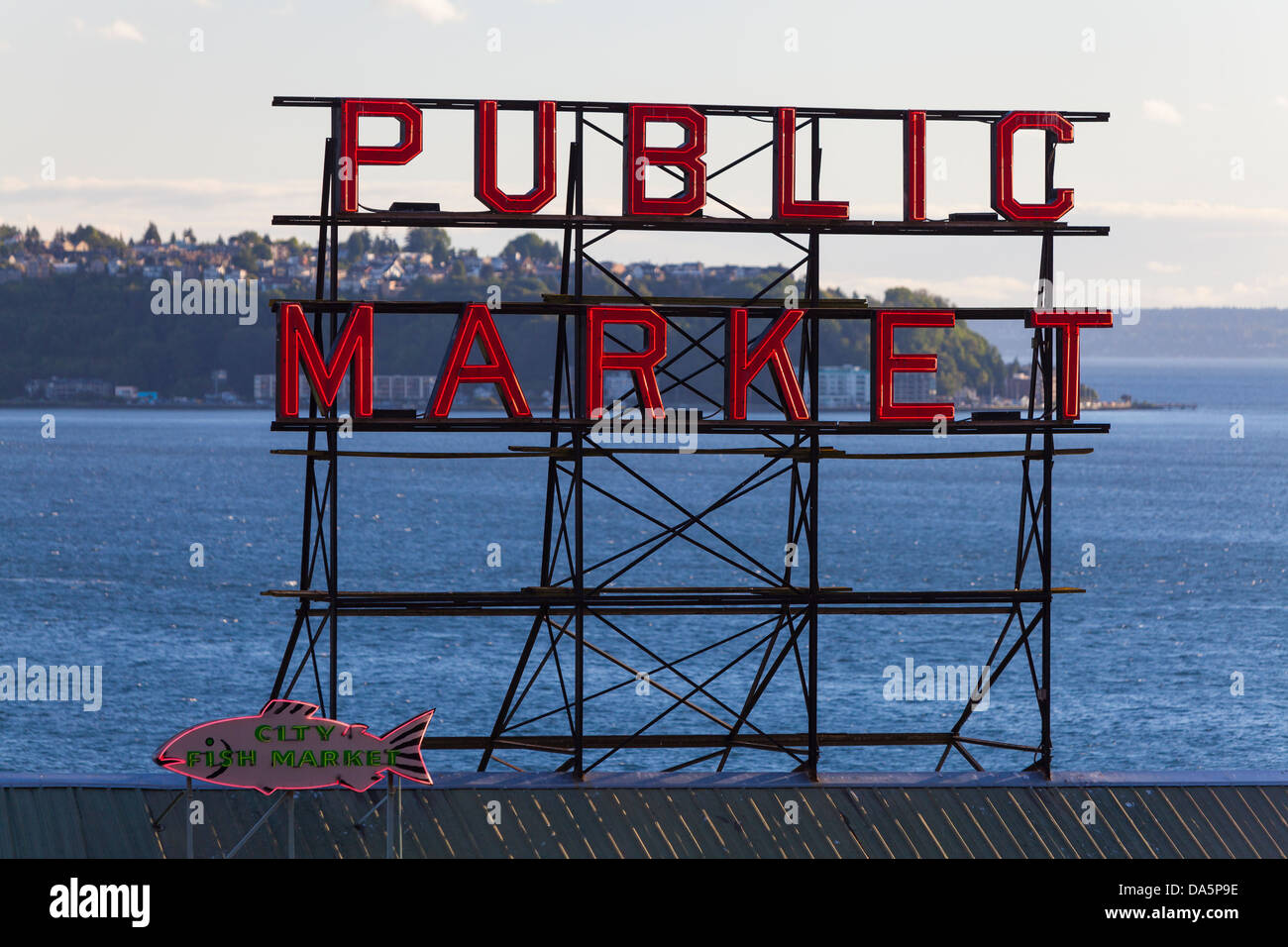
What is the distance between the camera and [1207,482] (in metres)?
197

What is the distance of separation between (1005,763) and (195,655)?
4535 centimetres

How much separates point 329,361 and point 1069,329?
540 inches

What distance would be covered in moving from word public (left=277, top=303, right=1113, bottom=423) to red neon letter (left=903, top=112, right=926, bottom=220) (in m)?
2.02

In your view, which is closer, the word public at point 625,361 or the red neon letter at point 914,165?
the word public at point 625,361

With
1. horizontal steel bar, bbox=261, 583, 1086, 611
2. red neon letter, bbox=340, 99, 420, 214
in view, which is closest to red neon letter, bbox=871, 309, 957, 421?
horizontal steel bar, bbox=261, 583, 1086, 611

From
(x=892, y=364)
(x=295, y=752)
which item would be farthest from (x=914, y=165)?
(x=295, y=752)

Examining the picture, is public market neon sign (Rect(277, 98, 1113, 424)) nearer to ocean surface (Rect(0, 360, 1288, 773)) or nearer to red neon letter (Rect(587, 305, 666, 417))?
red neon letter (Rect(587, 305, 666, 417))

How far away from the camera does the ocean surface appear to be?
75.0 meters

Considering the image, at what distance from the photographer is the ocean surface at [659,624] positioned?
7500cm

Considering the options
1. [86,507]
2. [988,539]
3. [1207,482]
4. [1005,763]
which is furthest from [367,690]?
[1207,482]

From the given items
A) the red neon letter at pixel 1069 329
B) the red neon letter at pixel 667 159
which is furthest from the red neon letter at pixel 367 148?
the red neon letter at pixel 1069 329

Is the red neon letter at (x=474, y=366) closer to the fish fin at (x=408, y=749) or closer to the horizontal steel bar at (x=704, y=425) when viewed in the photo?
the horizontal steel bar at (x=704, y=425)

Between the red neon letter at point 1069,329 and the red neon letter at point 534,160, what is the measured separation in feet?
30.9
